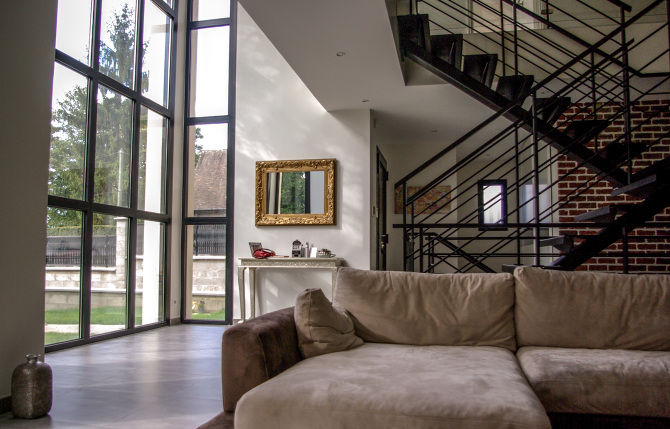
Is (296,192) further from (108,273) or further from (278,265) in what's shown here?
(108,273)

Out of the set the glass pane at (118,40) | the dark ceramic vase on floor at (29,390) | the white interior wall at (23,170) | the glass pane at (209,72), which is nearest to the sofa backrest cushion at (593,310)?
the dark ceramic vase on floor at (29,390)

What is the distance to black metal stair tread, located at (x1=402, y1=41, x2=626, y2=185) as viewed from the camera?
4711 millimetres

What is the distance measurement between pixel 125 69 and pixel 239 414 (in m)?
5.52

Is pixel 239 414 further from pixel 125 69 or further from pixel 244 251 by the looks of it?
pixel 125 69

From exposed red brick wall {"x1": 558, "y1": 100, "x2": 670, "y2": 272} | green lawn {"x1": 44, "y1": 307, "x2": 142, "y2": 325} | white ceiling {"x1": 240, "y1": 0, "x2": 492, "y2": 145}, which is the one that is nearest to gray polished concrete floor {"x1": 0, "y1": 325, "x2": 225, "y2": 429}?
green lawn {"x1": 44, "y1": 307, "x2": 142, "y2": 325}

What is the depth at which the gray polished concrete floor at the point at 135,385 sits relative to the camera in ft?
10.0

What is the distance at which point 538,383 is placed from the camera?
2.26 metres

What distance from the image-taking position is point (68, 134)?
17.6 ft

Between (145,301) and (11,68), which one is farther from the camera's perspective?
(145,301)

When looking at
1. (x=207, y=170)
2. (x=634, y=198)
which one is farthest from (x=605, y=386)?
Answer: (x=207, y=170)

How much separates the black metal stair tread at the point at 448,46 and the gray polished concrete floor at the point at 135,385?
3.69m

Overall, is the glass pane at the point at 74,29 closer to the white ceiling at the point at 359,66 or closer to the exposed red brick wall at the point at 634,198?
the white ceiling at the point at 359,66

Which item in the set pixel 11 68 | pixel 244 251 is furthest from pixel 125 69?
pixel 11 68

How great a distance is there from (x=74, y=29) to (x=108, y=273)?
104 inches
